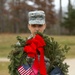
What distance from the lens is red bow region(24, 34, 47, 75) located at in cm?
369

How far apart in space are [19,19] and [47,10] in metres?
4.75

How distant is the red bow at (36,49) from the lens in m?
3.69

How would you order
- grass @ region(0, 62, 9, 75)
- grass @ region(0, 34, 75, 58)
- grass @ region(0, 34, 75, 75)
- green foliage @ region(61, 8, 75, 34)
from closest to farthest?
grass @ region(0, 62, 9, 75) < grass @ region(0, 34, 75, 75) < grass @ region(0, 34, 75, 58) < green foliage @ region(61, 8, 75, 34)

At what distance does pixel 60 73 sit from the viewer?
3.75 meters

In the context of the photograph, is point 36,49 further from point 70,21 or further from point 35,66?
point 70,21

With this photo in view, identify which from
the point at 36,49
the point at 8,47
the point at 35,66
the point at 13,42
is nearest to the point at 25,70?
the point at 35,66

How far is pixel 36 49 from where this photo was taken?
12.3 feet

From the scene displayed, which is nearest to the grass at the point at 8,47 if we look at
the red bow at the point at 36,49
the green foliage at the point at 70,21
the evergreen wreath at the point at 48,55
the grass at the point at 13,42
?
the grass at the point at 13,42

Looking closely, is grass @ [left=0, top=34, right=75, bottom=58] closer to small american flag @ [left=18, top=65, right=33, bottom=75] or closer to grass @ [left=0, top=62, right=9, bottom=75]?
grass @ [left=0, top=62, right=9, bottom=75]

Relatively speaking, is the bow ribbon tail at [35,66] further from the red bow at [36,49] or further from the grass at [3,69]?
the grass at [3,69]

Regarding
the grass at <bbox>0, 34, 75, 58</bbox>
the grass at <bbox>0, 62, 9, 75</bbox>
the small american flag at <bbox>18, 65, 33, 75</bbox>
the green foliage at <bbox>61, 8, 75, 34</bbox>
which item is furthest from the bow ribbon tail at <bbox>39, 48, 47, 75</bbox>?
the green foliage at <bbox>61, 8, 75, 34</bbox>

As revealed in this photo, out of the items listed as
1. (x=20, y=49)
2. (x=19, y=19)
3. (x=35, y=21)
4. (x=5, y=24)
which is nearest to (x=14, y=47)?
(x=20, y=49)

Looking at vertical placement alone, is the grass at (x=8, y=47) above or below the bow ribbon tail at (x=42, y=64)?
below

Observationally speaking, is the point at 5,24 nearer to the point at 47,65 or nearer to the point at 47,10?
the point at 47,10
